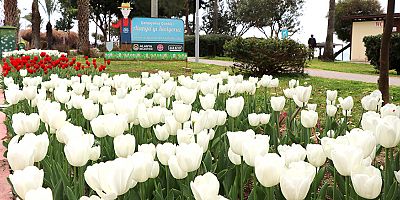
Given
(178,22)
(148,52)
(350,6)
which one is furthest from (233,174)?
(350,6)

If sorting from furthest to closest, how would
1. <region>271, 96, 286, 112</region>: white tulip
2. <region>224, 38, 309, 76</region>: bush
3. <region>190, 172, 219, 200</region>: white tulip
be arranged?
<region>224, 38, 309, 76</region>: bush, <region>271, 96, 286, 112</region>: white tulip, <region>190, 172, 219, 200</region>: white tulip

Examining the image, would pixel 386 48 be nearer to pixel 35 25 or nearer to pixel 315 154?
pixel 315 154

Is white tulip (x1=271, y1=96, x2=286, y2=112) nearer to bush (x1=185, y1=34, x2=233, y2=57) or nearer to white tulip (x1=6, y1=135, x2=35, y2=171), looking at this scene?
white tulip (x1=6, y1=135, x2=35, y2=171)

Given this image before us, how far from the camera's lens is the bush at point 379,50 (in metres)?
14.9

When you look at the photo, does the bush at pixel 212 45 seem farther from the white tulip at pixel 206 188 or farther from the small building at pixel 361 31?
the white tulip at pixel 206 188

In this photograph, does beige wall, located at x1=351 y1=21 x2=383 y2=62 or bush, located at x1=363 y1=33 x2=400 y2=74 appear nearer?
bush, located at x1=363 y1=33 x2=400 y2=74

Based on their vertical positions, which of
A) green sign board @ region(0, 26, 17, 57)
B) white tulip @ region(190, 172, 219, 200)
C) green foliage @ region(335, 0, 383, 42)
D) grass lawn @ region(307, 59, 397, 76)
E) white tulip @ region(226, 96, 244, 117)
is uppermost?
green foliage @ region(335, 0, 383, 42)

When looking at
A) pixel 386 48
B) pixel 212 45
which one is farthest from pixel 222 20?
pixel 386 48

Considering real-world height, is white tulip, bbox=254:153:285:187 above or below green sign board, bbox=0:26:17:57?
below

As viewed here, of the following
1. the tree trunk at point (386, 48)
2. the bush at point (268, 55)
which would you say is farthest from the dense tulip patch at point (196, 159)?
the bush at point (268, 55)

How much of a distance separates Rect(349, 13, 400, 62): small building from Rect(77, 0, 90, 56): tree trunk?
643 inches

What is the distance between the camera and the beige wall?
104 ft

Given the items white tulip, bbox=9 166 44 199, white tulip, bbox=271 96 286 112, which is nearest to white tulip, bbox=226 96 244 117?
white tulip, bbox=271 96 286 112

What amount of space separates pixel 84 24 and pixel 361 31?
57.5 ft
